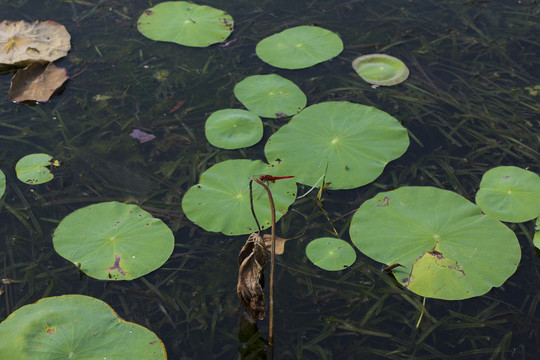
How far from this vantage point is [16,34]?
140 inches

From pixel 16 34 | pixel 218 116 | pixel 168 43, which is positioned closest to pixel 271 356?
pixel 218 116

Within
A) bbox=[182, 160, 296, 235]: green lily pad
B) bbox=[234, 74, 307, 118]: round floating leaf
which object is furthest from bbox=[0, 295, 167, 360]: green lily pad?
bbox=[234, 74, 307, 118]: round floating leaf

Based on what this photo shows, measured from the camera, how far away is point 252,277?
86.7 inches

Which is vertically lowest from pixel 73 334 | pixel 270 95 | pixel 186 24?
pixel 73 334

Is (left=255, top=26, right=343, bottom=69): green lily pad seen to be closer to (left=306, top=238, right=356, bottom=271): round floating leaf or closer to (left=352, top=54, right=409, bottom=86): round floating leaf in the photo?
(left=352, top=54, right=409, bottom=86): round floating leaf

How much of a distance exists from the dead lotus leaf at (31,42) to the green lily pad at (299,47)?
1.23 m

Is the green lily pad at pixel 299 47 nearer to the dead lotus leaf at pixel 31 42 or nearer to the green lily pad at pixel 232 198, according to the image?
the green lily pad at pixel 232 198

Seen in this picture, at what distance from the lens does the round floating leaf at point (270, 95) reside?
3150 mm

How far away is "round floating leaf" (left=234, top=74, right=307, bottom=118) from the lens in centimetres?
315

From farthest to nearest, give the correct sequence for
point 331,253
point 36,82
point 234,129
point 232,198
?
point 36,82 → point 234,129 → point 232,198 → point 331,253

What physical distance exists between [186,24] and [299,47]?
2.48 feet

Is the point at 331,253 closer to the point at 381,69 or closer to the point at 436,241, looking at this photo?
the point at 436,241

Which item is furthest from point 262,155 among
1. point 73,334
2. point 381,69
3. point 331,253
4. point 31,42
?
point 31,42


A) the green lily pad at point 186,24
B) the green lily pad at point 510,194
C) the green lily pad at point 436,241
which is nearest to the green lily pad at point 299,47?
the green lily pad at point 186,24
